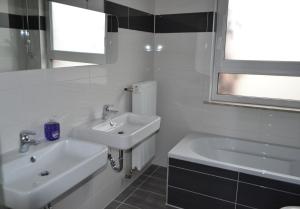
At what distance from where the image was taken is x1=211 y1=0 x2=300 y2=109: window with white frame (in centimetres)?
249

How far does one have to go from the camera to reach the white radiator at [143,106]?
104 inches

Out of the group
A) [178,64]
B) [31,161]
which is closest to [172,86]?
[178,64]

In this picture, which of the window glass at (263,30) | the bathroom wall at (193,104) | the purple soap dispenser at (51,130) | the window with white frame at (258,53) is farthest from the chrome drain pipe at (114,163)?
the window glass at (263,30)

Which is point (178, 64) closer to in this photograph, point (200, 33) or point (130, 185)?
point (200, 33)

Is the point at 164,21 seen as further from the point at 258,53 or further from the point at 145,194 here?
the point at 145,194

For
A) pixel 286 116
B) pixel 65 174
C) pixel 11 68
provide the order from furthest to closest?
1. pixel 286 116
2. pixel 11 68
3. pixel 65 174

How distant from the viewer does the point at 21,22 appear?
147cm

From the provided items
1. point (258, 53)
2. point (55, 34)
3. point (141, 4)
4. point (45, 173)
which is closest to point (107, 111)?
point (55, 34)

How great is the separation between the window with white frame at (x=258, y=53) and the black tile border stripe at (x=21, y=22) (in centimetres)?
188

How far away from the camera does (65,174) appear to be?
48.1 inches

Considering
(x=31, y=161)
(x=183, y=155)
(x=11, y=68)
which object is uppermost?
(x=11, y=68)

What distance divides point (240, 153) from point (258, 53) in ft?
3.60

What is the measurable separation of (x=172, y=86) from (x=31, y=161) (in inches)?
77.4

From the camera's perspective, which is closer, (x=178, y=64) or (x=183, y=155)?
(x=183, y=155)
